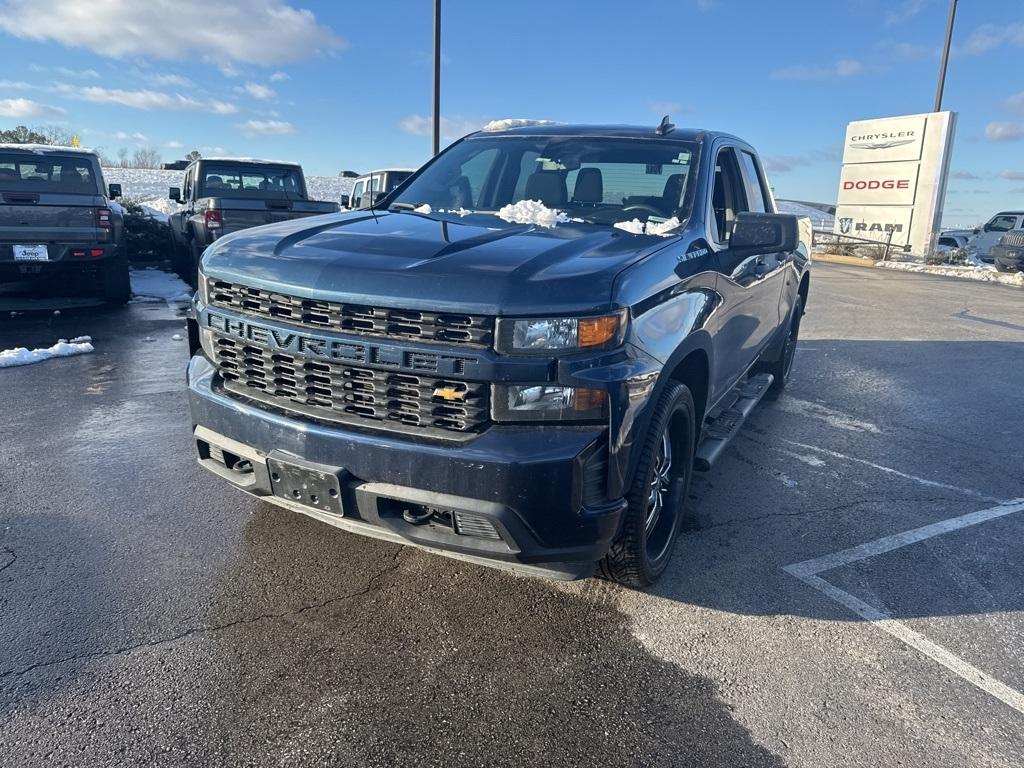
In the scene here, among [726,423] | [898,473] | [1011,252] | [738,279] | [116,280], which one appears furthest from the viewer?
[1011,252]

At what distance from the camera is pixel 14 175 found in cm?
884

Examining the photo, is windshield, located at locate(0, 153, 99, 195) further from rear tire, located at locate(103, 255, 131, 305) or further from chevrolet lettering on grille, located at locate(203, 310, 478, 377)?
chevrolet lettering on grille, located at locate(203, 310, 478, 377)

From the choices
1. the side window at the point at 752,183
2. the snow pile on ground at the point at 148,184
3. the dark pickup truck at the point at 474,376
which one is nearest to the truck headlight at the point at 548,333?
the dark pickup truck at the point at 474,376

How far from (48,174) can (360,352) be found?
8.70 metres

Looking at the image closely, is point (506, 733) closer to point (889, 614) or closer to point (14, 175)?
point (889, 614)

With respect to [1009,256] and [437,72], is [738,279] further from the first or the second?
[1009,256]

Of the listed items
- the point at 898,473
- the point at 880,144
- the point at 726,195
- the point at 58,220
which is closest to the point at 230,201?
the point at 58,220

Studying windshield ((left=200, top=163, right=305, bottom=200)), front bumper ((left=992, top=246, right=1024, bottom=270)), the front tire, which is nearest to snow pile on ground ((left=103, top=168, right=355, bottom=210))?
windshield ((left=200, top=163, right=305, bottom=200))

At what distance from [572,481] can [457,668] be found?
0.83m

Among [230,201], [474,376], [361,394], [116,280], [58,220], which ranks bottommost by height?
[116,280]

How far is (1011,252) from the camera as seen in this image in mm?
18109

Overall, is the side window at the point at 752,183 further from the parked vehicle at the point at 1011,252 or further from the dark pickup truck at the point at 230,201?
the parked vehicle at the point at 1011,252

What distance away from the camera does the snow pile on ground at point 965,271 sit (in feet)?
58.0

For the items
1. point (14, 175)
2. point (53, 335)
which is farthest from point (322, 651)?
point (14, 175)
